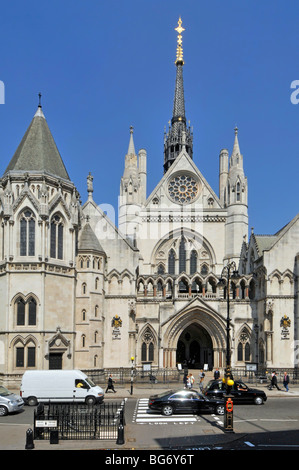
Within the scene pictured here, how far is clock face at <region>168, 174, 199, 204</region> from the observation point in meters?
57.6

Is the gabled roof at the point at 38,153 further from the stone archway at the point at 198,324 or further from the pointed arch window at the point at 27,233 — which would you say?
the stone archway at the point at 198,324

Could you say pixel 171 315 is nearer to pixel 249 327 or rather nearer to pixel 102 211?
pixel 249 327

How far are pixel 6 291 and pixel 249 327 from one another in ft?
68.0

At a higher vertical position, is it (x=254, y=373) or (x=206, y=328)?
(x=206, y=328)

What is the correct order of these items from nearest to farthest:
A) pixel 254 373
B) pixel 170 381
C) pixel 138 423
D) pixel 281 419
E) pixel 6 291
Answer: pixel 138 423 < pixel 281 419 < pixel 6 291 < pixel 170 381 < pixel 254 373

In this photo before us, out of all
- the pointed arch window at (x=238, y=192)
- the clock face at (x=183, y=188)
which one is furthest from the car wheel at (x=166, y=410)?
the clock face at (x=183, y=188)

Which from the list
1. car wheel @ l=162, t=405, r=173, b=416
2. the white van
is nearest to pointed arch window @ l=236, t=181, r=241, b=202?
the white van

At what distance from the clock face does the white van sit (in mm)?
31549

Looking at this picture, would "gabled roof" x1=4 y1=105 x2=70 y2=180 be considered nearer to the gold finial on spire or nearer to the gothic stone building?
the gothic stone building

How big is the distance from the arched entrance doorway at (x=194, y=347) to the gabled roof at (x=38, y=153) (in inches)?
770

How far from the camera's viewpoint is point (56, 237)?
129ft

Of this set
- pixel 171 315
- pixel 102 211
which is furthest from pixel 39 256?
pixel 171 315

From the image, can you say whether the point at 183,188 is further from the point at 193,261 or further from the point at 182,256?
the point at 193,261

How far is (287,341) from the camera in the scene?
143 ft
